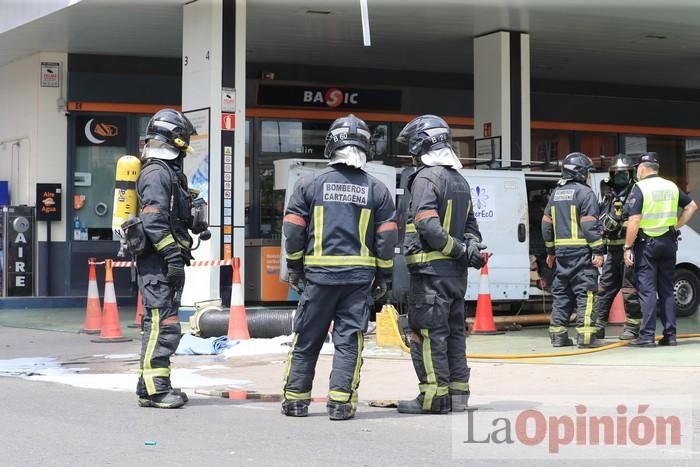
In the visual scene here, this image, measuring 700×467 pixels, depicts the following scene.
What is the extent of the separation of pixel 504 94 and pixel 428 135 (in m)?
11.0

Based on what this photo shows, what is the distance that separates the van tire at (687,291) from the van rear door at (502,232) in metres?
2.88

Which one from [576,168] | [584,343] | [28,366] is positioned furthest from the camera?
[576,168]

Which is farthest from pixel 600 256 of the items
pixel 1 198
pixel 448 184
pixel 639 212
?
pixel 1 198

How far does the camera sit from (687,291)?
1532cm

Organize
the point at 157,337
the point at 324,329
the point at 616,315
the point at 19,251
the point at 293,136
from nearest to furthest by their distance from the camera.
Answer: the point at 324,329
the point at 157,337
the point at 616,315
the point at 19,251
the point at 293,136

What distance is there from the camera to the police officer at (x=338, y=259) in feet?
23.3

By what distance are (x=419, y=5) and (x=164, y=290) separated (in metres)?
8.84

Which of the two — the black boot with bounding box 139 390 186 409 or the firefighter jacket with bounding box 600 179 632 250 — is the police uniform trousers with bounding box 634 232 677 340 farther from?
the black boot with bounding box 139 390 186 409

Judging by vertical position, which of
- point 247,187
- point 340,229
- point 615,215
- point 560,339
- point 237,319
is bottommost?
point 560,339

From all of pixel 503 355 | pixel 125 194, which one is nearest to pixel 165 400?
pixel 125 194

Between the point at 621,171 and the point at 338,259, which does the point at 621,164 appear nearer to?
the point at 621,171

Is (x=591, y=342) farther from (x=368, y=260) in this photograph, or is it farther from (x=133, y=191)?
(x=133, y=191)

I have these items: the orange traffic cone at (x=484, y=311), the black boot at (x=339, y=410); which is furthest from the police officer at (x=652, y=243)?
the black boot at (x=339, y=410)

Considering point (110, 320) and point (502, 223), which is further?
point (502, 223)
